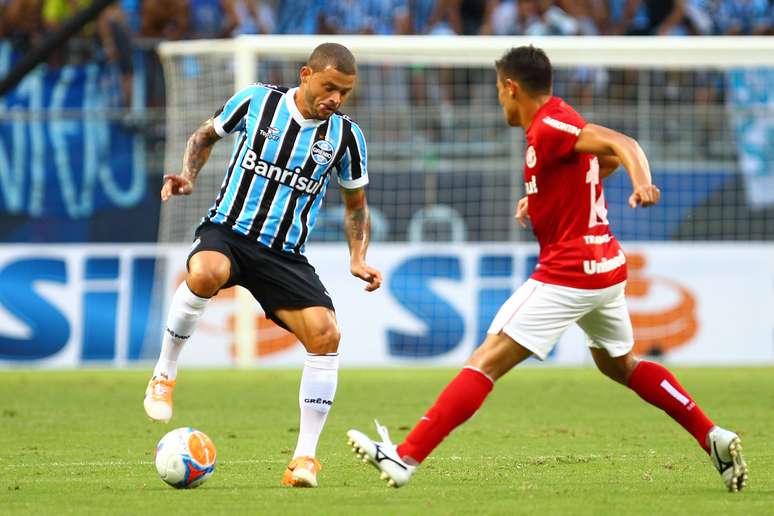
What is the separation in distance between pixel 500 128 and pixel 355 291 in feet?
11.3

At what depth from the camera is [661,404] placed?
6914mm

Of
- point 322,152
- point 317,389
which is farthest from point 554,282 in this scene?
point 322,152

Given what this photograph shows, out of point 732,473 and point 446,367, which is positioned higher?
point 732,473

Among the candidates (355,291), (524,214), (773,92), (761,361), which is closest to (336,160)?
(524,214)

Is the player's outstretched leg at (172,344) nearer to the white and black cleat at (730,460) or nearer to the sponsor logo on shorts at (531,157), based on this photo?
the sponsor logo on shorts at (531,157)

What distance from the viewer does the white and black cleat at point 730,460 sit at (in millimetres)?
6492

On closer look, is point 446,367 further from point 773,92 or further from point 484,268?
point 773,92

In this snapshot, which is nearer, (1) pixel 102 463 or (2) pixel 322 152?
(2) pixel 322 152

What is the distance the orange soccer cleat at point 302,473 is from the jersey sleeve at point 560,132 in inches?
75.2

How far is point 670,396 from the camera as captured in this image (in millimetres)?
6855

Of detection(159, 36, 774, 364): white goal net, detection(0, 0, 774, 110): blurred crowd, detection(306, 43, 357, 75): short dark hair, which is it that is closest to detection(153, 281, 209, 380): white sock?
detection(306, 43, 357, 75): short dark hair

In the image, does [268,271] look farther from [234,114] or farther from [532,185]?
[532,185]

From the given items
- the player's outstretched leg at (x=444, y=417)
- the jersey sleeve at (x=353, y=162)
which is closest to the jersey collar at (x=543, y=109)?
the player's outstretched leg at (x=444, y=417)

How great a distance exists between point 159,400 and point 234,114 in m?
1.57
